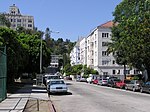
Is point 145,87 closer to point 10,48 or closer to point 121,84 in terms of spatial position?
point 121,84

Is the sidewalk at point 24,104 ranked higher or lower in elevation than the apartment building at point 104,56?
lower

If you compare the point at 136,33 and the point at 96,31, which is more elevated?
the point at 96,31

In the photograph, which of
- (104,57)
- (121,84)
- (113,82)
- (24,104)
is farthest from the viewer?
(104,57)

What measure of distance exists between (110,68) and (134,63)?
5683 centimetres

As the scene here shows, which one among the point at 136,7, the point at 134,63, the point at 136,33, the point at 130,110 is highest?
the point at 136,7

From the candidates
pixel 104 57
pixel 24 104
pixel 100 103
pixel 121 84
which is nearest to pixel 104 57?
pixel 104 57

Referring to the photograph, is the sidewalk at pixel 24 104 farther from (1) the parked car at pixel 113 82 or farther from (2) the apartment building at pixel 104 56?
(2) the apartment building at pixel 104 56

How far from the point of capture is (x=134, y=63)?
4828 centimetres

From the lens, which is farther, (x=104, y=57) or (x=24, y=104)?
(x=104, y=57)

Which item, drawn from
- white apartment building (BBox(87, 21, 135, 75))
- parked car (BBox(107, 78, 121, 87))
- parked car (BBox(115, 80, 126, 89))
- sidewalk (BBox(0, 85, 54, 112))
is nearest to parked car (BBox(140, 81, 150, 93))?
parked car (BBox(115, 80, 126, 89))

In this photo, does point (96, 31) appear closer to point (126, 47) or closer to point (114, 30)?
point (114, 30)

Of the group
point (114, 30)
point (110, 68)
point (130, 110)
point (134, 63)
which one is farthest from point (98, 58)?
point (130, 110)

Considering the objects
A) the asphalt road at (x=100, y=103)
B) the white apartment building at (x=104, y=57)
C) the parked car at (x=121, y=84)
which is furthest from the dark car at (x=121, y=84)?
the white apartment building at (x=104, y=57)

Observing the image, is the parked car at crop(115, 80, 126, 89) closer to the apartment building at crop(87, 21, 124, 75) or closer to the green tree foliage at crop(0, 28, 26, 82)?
the green tree foliage at crop(0, 28, 26, 82)
